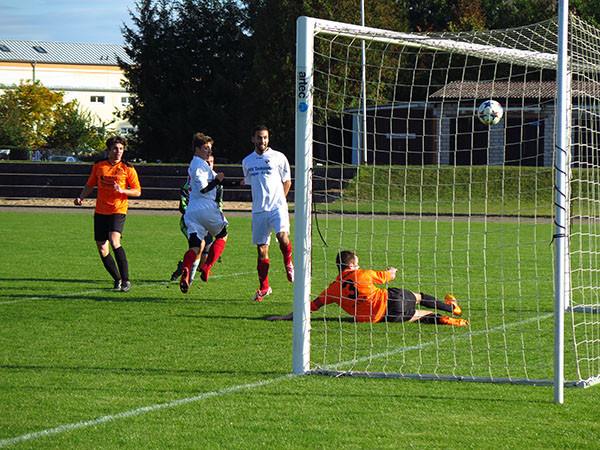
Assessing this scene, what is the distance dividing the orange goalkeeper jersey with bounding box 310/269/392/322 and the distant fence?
21.8 m

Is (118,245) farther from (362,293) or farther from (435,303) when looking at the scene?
(435,303)

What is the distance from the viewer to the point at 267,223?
9.72m

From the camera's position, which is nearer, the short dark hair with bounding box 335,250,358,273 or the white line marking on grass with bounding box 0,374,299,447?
the white line marking on grass with bounding box 0,374,299,447

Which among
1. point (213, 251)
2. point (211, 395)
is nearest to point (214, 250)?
point (213, 251)

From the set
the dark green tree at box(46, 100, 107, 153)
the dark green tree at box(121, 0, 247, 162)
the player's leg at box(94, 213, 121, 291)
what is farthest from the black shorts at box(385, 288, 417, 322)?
the dark green tree at box(46, 100, 107, 153)

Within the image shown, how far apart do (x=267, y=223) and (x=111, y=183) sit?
7.12 feet

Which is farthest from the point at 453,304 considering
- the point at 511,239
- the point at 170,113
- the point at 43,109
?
the point at 43,109

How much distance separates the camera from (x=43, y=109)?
61.8m

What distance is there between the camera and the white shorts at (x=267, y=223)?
9.66 meters

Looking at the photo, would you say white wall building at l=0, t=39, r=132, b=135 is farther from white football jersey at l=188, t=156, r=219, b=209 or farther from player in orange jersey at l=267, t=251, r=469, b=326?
player in orange jersey at l=267, t=251, r=469, b=326

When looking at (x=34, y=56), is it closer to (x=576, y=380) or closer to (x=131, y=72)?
(x=131, y=72)

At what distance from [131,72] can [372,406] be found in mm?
41566

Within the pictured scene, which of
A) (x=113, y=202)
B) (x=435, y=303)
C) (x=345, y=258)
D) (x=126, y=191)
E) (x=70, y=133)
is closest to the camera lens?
(x=345, y=258)

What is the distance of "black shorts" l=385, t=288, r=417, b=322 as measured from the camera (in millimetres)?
7977
